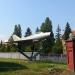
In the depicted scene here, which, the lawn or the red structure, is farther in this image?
the lawn

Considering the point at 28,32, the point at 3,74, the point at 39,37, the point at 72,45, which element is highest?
the point at 28,32

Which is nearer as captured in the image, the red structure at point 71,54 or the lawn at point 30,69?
the red structure at point 71,54

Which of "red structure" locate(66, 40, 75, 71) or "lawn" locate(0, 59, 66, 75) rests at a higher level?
"red structure" locate(66, 40, 75, 71)

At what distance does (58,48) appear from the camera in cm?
7631

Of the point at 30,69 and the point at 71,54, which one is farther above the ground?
the point at 71,54

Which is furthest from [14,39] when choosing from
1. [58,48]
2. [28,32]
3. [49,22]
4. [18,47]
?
[28,32]

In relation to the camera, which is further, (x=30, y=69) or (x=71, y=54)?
(x=30, y=69)

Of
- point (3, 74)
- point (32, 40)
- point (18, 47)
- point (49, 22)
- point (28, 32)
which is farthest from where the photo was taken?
point (28, 32)

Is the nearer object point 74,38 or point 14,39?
point 74,38

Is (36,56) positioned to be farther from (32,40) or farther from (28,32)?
(28,32)

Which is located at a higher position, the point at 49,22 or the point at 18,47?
the point at 49,22

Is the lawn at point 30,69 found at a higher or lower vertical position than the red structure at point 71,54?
lower

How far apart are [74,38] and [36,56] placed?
134 feet

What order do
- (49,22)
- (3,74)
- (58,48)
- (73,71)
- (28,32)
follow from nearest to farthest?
(73,71) < (3,74) < (58,48) < (49,22) < (28,32)
